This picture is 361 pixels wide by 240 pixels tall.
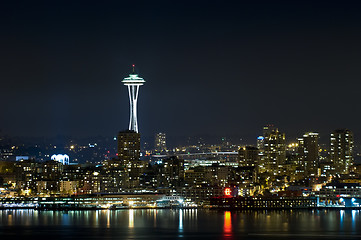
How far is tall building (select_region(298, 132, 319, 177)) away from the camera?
110m

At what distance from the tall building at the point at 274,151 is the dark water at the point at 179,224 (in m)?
32.5

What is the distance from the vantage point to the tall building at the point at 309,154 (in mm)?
109750

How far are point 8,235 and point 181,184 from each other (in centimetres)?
4047

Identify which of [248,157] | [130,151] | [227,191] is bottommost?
[227,191]

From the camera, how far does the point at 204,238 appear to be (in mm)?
53625

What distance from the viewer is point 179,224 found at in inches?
2490

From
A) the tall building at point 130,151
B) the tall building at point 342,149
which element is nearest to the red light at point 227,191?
the tall building at point 130,151

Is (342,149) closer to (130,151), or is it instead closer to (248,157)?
(248,157)

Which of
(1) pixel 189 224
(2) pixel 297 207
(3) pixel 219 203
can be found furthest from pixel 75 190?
(1) pixel 189 224

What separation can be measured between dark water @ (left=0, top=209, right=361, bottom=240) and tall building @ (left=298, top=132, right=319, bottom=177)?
102 feet

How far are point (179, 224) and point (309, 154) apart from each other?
5098cm

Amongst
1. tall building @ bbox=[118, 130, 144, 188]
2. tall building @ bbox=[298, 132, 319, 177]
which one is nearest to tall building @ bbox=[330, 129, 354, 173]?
tall building @ bbox=[298, 132, 319, 177]

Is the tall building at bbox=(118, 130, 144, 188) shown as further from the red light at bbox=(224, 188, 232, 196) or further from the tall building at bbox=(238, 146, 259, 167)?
the red light at bbox=(224, 188, 232, 196)

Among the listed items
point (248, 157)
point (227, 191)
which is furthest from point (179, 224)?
point (248, 157)
